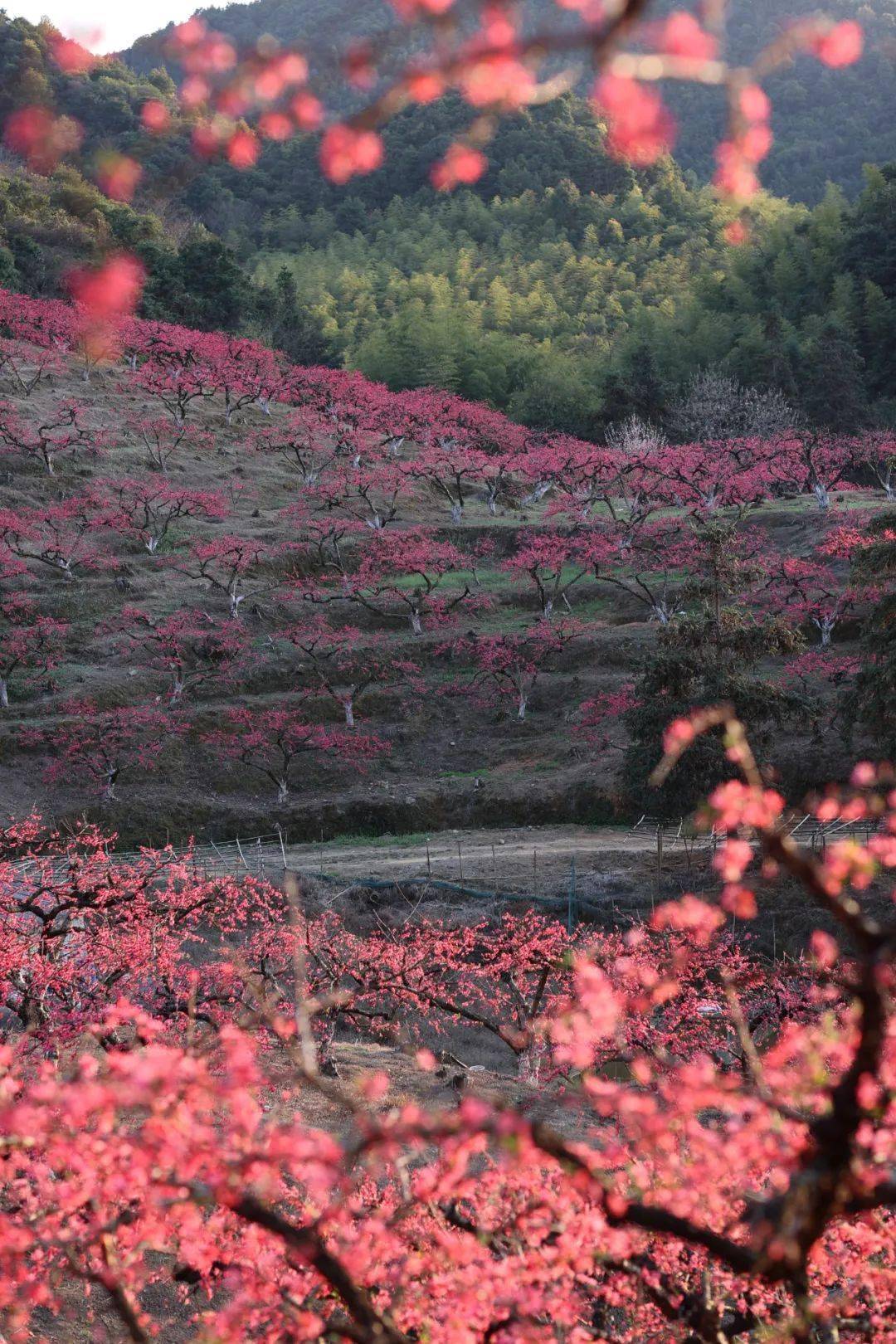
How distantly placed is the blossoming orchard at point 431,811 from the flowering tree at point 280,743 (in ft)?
0.44

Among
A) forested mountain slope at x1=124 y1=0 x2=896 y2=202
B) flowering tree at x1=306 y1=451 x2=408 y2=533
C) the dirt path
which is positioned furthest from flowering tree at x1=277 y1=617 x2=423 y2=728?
forested mountain slope at x1=124 y1=0 x2=896 y2=202

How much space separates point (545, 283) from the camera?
207ft

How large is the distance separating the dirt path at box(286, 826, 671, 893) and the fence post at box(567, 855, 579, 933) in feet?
1.68

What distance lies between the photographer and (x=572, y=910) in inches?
679

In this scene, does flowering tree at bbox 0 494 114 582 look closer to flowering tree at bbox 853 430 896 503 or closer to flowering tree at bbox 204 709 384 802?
flowering tree at bbox 204 709 384 802

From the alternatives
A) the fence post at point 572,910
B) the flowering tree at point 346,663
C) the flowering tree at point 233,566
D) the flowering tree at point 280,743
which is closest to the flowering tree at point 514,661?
the flowering tree at point 346,663

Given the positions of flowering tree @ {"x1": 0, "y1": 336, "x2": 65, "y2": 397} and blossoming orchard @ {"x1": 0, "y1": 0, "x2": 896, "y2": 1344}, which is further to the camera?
flowering tree @ {"x1": 0, "y1": 336, "x2": 65, "y2": 397}

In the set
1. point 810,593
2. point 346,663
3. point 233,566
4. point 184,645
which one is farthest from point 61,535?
point 810,593

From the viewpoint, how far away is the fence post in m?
16.9

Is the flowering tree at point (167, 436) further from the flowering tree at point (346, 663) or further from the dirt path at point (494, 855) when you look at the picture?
the dirt path at point (494, 855)

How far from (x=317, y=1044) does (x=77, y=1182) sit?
25.5 ft

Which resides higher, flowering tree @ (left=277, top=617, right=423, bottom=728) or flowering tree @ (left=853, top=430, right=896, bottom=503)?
flowering tree @ (left=853, top=430, right=896, bottom=503)

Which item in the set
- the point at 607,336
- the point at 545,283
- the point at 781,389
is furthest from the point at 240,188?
the point at 781,389

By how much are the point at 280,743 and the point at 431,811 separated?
3.67m
